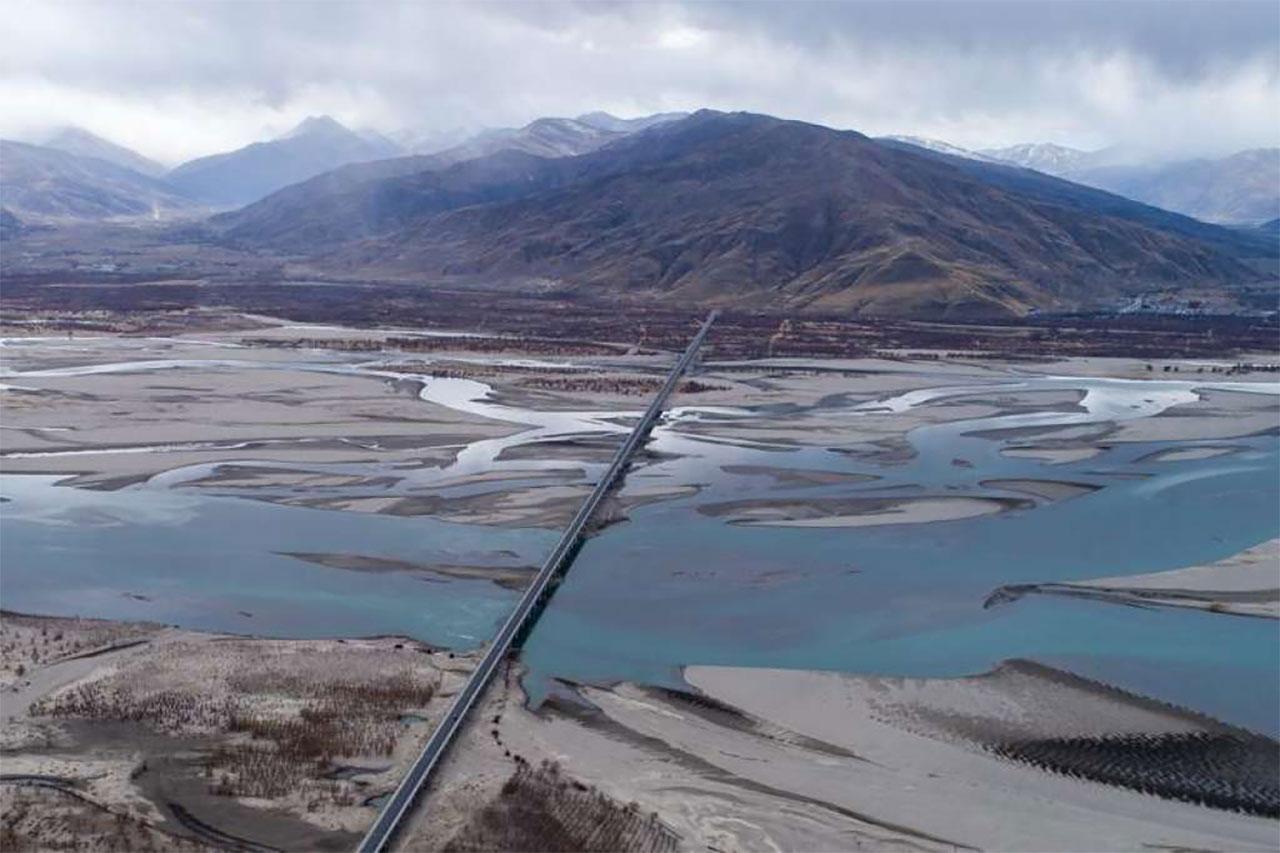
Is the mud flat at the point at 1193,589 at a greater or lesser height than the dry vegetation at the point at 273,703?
greater

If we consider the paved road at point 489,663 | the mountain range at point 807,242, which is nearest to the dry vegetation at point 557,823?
the paved road at point 489,663

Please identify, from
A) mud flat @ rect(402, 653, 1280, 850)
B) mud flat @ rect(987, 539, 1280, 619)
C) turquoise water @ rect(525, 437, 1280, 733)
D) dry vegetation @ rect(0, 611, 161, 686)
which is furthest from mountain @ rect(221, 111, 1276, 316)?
dry vegetation @ rect(0, 611, 161, 686)

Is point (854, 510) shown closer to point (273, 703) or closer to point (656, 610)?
point (656, 610)

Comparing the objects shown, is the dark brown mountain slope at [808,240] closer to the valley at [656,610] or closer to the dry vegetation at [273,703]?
the valley at [656,610]

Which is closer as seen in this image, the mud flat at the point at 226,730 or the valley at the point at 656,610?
the mud flat at the point at 226,730

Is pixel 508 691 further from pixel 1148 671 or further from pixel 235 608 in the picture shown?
pixel 1148 671

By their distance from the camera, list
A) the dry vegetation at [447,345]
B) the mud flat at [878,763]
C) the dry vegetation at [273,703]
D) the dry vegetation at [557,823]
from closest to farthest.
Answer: the dry vegetation at [557,823] → the mud flat at [878,763] → the dry vegetation at [273,703] → the dry vegetation at [447,345]
